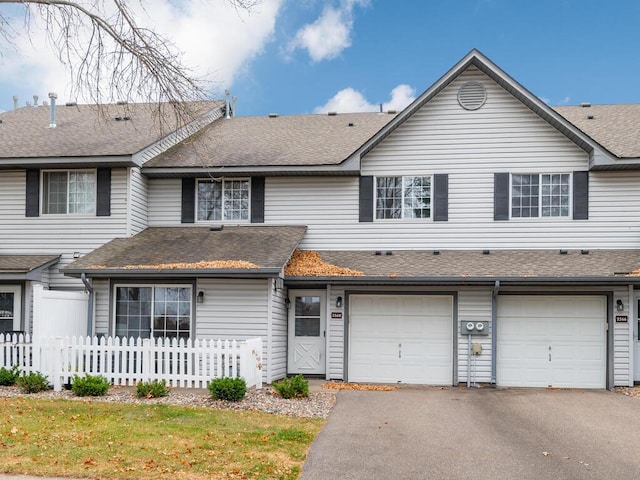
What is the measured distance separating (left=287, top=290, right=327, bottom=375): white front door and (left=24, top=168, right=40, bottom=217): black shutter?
6.69 m

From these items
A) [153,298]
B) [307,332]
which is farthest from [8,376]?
[307,332]

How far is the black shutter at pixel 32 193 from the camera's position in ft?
56.4

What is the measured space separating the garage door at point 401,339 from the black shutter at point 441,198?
207 cm

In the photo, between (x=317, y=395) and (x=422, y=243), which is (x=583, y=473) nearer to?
(x=317, y=395)

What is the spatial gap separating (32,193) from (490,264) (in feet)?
36.9

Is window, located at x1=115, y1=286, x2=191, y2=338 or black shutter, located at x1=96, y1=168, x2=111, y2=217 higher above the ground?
black shutter, located at x1=96, y1=168, x2=111, y2=217

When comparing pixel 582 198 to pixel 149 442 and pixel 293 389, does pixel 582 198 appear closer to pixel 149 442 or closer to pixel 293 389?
pixel 293 389

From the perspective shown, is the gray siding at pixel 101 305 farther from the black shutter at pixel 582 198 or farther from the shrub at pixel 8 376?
the black shutter at pixel 582 198

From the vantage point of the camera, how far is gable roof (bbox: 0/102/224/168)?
16.9 m

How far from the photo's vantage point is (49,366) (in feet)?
43.9

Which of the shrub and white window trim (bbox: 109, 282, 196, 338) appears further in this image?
white window trim (bbox: 109, 282, 196, 338)

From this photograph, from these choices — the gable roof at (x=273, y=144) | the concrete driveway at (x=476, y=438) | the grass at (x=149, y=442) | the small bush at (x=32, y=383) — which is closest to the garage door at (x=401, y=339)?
the concrete driveway at (x=476, y=438)

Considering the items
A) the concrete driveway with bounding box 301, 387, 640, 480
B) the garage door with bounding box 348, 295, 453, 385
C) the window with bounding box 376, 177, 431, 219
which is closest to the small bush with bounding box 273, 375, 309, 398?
the concrete driveway with bounding box 301, 387, 640, 480

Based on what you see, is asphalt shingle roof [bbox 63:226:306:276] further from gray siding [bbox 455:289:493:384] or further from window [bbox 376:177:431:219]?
gray siding [bbox 455:289:493:384]
